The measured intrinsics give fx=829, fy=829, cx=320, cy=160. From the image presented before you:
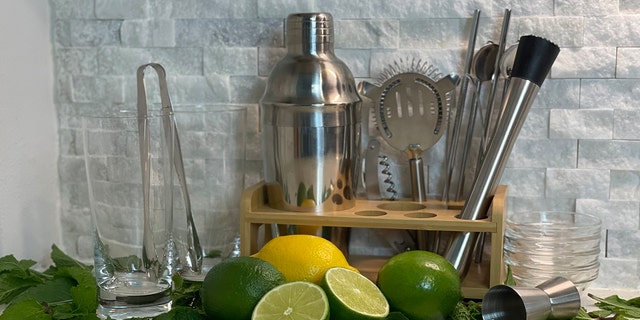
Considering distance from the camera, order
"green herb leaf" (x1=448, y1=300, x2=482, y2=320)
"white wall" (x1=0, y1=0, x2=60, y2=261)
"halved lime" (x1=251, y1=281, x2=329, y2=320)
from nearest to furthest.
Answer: "halved lime" (x1=251, y1=281, x2=329, y2=320), "green herb leaf" (x1=448, y1=300, x2=482, y2=320), "white wall" (x1=0, y1=0, x2=60, y2=261)

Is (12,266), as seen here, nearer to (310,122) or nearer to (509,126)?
(310,122)

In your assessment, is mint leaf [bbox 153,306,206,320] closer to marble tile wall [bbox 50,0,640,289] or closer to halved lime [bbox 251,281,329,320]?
halved lime [bbox 251,281,329,320]

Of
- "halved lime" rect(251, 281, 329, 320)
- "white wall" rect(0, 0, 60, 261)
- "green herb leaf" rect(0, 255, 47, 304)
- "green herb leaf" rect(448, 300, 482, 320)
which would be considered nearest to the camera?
"halved lime" rect(251, 281, 329, 320)

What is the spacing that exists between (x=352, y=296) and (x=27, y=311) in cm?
35

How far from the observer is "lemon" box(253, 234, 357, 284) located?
0.93m

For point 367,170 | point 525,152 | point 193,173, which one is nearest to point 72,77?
point 193,173

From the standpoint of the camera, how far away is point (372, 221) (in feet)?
3.33

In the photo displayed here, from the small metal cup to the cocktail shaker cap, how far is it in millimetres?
391

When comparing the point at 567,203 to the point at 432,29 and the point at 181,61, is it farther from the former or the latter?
the point at 181,61

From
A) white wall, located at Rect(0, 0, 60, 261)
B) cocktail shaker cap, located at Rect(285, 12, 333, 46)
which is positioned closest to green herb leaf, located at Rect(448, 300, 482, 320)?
cocktail shaker cap, located at Rect(285, 12, 333, 46)

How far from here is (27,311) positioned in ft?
2.94

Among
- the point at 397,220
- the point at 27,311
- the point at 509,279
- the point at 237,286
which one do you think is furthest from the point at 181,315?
the point at 509,279

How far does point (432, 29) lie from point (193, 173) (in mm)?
386

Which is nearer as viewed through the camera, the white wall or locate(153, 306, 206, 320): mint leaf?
locate(153, 306, 206, 320): mint leaf
